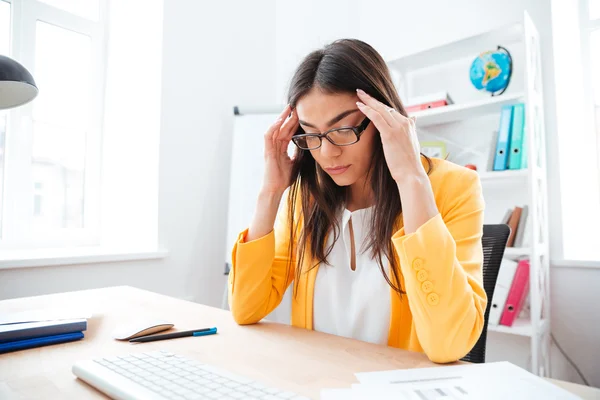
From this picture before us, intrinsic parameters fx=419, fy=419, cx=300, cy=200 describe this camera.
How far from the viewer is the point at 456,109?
6.56 ft

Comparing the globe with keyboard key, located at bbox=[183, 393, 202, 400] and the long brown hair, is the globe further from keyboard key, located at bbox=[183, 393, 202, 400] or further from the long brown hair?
keyboard key, located at bbox=[183, 393, 202, 400]

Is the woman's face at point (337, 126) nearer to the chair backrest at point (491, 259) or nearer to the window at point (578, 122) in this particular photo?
the chair backrest at point (491, 259)

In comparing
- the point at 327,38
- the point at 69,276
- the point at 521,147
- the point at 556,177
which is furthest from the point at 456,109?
the point at 69,276

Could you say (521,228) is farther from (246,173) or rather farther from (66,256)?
(66,256)

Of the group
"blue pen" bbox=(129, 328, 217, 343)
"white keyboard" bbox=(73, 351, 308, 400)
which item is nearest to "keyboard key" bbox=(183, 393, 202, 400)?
"white keyboard" bbox=(73, 351, 308, 400)

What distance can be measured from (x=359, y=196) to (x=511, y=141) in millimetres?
1032

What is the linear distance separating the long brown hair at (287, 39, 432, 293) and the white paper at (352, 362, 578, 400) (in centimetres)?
32

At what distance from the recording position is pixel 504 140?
1880 mm

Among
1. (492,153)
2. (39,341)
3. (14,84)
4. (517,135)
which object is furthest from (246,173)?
(39,341)

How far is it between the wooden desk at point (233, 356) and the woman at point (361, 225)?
91 millimetres

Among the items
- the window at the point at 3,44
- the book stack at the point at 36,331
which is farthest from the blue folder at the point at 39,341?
the window at the point at 3,44

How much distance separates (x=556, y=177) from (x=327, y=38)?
5.56ft

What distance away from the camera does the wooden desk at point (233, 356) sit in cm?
62

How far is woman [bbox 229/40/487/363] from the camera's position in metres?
0.76
